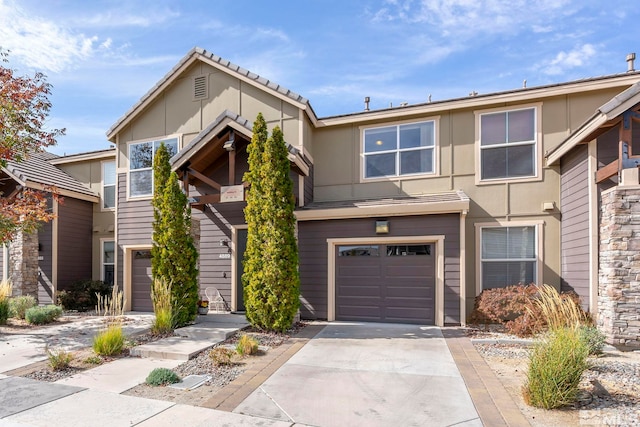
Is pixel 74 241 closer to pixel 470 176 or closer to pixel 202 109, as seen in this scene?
pixel 202 109

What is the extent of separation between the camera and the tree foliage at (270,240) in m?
7.61

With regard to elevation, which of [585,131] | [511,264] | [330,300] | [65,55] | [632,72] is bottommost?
[330,300]

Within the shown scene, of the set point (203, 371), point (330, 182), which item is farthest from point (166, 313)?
point (330, 182)

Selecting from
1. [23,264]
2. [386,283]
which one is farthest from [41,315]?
[386,283]

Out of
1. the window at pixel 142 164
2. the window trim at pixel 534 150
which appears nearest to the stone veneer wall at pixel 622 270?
the window trim at pixel 534 150

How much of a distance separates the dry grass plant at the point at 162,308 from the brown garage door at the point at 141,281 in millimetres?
3211

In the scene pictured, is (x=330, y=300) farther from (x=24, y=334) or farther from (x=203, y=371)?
(x=24, y=334)

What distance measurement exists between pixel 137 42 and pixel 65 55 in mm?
1988

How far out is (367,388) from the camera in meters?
4.68

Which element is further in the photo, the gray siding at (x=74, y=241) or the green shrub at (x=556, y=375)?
the gray siding at (x=74, y=241)

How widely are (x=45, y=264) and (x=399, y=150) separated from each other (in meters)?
11.6

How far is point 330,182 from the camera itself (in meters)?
10.3

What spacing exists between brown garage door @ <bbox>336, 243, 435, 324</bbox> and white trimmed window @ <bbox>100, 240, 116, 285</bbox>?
833 cm

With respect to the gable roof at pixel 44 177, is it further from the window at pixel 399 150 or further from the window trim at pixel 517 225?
the window trim at pixel 517 225
